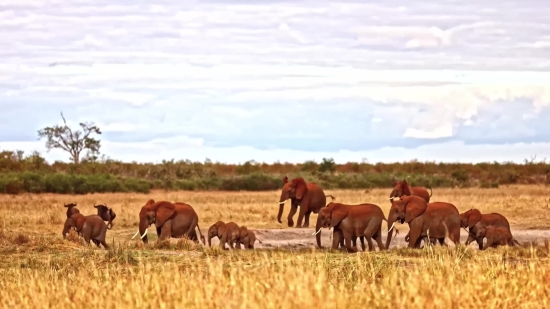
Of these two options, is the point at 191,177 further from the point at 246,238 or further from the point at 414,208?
the point at 414,208

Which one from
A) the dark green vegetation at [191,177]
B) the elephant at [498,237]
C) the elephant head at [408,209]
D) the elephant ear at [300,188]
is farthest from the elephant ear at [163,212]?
the dark green vegetation at [191,177]

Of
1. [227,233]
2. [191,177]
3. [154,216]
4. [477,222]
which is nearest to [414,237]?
[477,222]

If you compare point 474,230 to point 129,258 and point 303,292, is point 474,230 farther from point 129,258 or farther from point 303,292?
point 303,292

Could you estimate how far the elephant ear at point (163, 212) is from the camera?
20.0 meters

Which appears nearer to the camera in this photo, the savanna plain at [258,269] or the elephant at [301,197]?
the savanna plain at [258,269]

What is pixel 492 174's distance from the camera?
54719 millimetres

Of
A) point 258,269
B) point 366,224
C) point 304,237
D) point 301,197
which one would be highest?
point 301,197

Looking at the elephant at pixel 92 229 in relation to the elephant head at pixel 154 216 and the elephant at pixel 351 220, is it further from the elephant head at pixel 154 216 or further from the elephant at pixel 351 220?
the elephant at pixel 351 220

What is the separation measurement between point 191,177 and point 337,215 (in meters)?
31.8

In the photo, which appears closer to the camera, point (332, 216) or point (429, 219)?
point (429, 219)

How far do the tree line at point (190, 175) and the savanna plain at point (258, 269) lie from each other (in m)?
7.88

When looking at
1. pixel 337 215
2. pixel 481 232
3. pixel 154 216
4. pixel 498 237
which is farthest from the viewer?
pixel 154 216

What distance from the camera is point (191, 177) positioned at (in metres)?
49.9

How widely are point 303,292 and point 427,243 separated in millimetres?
9622
